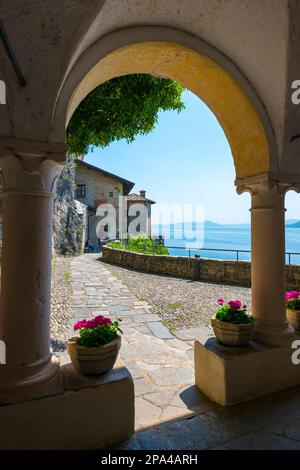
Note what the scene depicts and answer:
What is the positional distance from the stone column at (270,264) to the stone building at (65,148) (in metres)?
0.01

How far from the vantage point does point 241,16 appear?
252 centimetres

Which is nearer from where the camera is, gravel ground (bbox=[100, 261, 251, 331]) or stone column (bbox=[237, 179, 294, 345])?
stone column (bbox=[237, 179, 294, 345])

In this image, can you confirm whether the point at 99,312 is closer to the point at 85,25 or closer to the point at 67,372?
the point at 67,372

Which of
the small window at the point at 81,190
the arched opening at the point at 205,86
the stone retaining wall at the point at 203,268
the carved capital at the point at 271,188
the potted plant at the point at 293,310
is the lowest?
the stone retaining wall at the point at 203,268

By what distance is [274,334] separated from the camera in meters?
2.97

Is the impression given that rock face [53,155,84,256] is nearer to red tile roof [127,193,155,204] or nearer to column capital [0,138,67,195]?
red tile roof [127,193,155,204]

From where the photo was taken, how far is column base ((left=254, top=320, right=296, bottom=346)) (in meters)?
2.96

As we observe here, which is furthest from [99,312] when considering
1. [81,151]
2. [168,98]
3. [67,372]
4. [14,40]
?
[14,40]

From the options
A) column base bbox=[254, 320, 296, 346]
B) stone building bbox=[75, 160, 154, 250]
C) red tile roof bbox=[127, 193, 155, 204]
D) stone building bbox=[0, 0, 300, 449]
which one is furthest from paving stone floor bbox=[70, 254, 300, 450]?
red tile roof bbox=[127, 193, 155, 204]

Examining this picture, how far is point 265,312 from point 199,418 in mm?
1318

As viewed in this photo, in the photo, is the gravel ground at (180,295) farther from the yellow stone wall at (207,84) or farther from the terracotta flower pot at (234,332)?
the yellow stone wall at (207,84)

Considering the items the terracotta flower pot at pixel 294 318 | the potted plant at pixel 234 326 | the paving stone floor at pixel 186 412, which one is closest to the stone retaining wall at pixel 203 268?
the paving stone floor at pixel 186 412

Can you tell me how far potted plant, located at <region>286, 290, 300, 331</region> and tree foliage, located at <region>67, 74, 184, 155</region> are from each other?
3.37 meters

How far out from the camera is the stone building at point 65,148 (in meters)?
1.95
